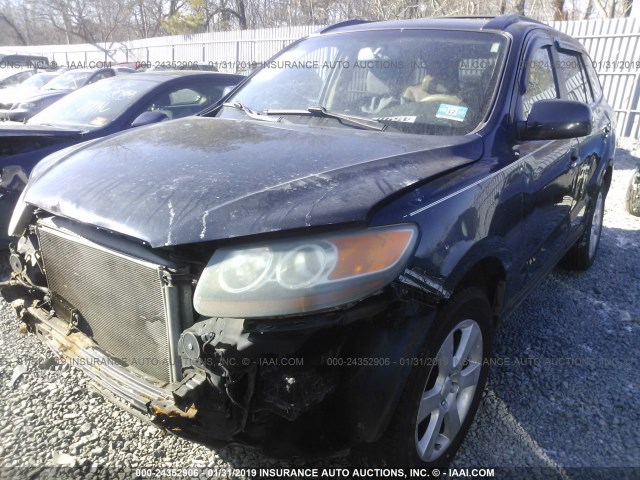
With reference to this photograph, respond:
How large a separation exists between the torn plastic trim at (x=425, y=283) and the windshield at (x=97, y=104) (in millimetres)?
4014

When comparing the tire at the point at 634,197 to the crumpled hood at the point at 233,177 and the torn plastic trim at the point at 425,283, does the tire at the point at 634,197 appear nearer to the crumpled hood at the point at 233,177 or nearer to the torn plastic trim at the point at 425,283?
the crumpled hood at the point at 233,177

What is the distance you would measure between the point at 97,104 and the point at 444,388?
4664mm

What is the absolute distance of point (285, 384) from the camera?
1.49 meters

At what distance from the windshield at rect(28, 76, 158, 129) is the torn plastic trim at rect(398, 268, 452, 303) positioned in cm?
401

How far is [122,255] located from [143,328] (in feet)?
0.92

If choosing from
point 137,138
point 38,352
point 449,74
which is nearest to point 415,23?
point 449,74

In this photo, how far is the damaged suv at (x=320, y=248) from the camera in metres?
1.54

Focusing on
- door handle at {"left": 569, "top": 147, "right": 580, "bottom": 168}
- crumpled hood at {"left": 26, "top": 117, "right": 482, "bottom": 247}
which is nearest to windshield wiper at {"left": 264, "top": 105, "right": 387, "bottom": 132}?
crumpled hood at {"left": 26, "top": 117, "right": 482, "bottom": 247}

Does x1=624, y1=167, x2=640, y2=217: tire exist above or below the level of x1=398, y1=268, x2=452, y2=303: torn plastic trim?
below

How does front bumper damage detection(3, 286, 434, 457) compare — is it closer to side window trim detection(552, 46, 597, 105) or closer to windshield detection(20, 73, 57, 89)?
side window trim detection(552, 46, 597, 105)

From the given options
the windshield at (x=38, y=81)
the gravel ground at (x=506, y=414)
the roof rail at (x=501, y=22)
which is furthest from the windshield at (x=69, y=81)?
the roof rail at (x=501, y=22)

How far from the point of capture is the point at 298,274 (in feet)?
4.98

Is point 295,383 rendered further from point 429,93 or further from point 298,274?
point 429,93

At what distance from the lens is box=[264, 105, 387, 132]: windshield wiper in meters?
2.53
